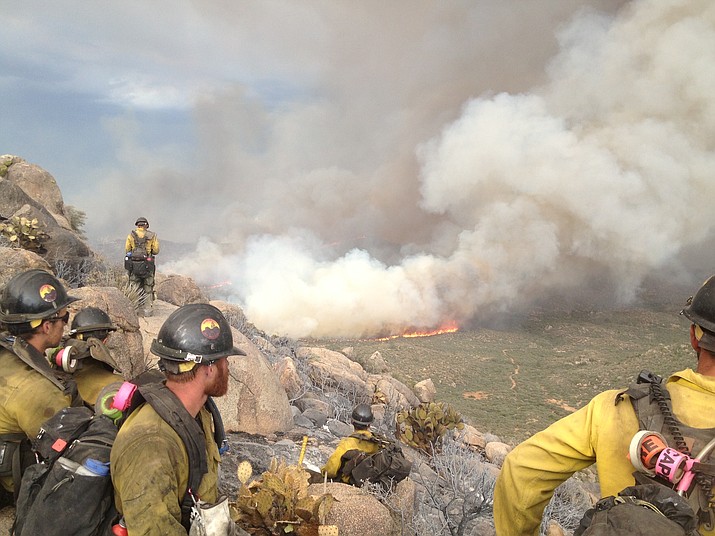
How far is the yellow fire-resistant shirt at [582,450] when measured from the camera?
2131 millimetres

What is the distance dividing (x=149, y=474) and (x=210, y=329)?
828mm

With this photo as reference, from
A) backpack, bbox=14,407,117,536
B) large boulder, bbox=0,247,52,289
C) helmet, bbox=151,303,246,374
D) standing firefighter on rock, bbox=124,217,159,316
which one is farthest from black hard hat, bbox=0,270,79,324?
standing firefighter on rock, bbox=124,217,159,316

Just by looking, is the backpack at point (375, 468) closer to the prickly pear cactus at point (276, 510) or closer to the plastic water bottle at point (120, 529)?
the prickly pear cactus at point (276, 510)

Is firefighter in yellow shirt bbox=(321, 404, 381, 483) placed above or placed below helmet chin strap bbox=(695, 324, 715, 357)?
below

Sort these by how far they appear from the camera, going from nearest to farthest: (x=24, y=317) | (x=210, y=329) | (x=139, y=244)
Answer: (x=210, y=329) → (x=24, y=317) → (x=139, y=244)

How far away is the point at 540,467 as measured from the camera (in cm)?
237

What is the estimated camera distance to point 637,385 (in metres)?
2.32

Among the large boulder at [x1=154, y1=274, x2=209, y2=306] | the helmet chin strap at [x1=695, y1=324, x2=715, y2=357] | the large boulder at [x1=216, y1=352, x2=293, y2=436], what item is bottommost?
the large boulder at [x1=216, y1=352, x2=293, y2=436]

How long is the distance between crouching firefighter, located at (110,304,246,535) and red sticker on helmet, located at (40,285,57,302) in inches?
82.3

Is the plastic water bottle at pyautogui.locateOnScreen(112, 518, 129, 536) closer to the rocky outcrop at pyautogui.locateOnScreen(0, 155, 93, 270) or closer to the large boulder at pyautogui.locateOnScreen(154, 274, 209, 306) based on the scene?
the rocky outcrop at pyautogui.locateOnScreen(0, 155, 93, 270)

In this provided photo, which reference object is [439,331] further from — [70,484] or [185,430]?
[70,484]

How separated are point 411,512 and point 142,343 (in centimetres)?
535

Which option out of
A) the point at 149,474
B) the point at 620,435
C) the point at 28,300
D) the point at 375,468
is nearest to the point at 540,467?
the point at 620,435

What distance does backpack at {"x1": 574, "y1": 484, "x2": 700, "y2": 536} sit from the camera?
159cm
